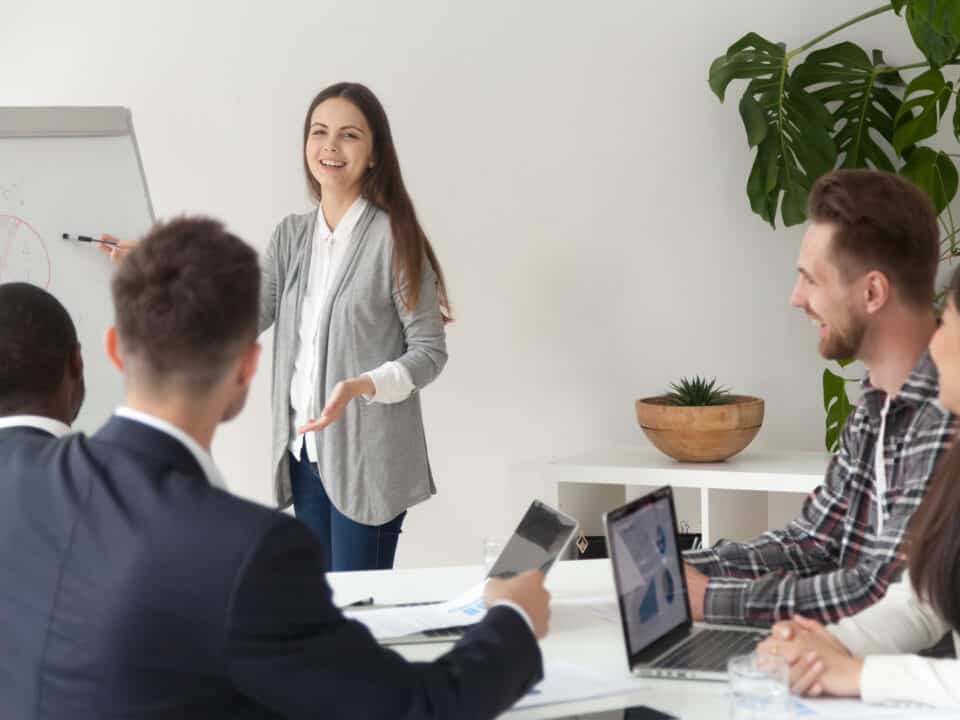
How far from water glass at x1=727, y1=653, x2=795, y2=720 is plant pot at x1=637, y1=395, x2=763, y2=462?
2.03 m

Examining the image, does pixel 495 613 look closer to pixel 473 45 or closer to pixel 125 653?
pixel 125 653

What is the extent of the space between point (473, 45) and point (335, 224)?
3.91 feet

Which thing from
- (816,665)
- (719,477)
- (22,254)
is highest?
(22,254)

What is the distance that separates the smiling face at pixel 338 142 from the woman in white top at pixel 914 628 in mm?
1674

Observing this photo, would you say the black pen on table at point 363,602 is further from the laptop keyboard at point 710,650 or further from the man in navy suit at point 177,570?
the man in navy suit at point 177,570

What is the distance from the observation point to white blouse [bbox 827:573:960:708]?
162 cm

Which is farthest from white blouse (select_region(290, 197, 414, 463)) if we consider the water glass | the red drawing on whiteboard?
the water glass

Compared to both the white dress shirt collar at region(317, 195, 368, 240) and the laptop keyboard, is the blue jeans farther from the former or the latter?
the laptop keyboard

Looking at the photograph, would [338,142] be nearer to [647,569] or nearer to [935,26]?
[935,26]

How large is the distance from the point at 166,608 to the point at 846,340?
4.04ft

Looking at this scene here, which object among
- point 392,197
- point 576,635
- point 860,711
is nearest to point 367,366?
point 392,197

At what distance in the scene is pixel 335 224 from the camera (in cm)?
319

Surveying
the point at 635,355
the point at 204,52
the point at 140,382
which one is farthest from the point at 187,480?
the point at 204,52

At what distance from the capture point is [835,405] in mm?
3688
